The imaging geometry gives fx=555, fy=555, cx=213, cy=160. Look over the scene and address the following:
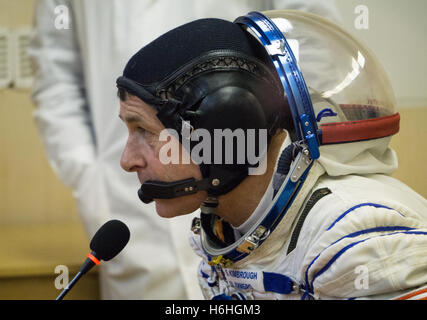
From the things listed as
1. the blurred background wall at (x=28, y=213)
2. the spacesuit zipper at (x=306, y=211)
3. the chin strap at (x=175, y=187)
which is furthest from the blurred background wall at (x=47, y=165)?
the chin strap at (x=175, y=187)

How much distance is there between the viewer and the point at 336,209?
70cm

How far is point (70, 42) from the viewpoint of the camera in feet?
4.33

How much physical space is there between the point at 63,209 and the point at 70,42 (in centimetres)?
59

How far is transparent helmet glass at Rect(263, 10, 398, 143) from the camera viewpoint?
2.56 feet

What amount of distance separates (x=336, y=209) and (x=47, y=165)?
1345 mm

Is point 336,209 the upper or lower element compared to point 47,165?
upper

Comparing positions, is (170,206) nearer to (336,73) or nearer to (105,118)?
(336,73)

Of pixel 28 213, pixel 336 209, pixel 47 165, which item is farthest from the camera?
pixel 47 165

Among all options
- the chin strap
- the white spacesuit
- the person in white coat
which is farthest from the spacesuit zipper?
the person in white coat

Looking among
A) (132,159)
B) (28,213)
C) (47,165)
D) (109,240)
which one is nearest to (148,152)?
(132,159)

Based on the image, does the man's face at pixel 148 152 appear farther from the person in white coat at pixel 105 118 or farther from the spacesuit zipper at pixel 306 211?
the person in white coat at pixel 105 118

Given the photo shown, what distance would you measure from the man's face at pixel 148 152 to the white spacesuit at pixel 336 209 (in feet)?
0.38

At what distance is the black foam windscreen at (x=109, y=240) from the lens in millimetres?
751

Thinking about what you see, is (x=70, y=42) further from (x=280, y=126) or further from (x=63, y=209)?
(x=280, y=126)
